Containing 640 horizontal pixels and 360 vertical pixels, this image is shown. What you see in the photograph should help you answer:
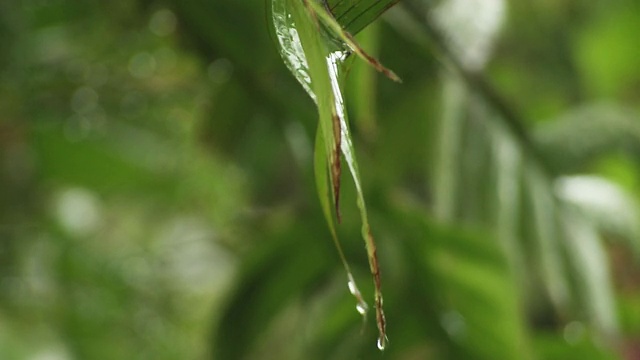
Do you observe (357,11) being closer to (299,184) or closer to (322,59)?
(322,59)

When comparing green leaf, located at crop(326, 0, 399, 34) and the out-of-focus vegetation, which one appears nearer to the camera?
green leaf, located at crop(326, 0, 399, 34)

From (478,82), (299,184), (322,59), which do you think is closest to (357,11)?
(322,59)

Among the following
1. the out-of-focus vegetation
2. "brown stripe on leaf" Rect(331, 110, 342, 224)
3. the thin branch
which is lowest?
the out-of-focus vegetation

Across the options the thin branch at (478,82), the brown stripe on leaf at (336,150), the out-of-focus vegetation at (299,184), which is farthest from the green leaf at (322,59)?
the thin branch at (478,82)

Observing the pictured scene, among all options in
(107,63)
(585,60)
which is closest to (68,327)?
(107,63)

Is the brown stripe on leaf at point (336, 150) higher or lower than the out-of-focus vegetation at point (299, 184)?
higher

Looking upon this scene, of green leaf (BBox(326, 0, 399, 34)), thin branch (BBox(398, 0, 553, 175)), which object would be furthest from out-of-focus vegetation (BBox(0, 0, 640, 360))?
green leaf (BBox(326, 0, 399, 34))

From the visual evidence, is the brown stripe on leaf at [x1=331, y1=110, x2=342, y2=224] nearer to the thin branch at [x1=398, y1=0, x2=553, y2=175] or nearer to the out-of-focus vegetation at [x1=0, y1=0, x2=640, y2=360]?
the out-of-focus vegetation at [x1=0, y1=0, x2=640, y2=360]

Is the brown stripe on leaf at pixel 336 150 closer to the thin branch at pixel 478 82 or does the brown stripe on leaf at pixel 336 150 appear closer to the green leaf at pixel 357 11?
the green leaf at pixel 357 11

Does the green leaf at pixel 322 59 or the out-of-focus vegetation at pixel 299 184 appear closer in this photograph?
the green leaf at pixel 322 59
